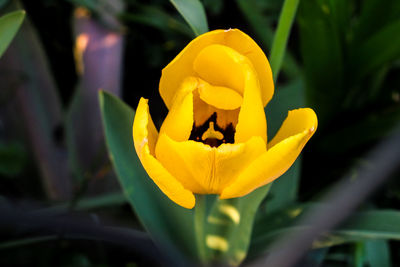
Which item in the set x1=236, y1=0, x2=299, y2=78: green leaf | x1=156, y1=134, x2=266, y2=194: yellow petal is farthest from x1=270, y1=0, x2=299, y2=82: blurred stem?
x1=236, y1=0, x2=299, y2=78: green leaf

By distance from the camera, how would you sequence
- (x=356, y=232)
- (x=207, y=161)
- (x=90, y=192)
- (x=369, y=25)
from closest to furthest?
(x=207, y=161) < (x=356, y=232) < (x=369, y=25) < (x=90, y=192)

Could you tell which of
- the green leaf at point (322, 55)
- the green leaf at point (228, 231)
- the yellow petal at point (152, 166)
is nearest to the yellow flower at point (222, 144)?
the yellow petal at point (152, 166)

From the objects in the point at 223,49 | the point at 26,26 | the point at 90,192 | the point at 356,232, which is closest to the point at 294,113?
the point at 223,49

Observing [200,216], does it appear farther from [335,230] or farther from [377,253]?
[377,253]

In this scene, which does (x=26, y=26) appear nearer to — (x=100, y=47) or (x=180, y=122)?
(x=100, y=47)

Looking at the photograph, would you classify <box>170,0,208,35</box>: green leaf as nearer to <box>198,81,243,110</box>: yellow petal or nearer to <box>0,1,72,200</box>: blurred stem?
<box>198,81,243,110</box>: yellow petal

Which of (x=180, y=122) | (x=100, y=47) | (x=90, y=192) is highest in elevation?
(x=180, y=122)

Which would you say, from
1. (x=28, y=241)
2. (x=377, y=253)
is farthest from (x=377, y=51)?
(x=28, y=241)
